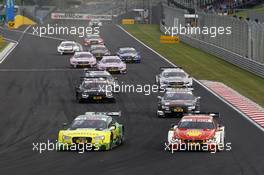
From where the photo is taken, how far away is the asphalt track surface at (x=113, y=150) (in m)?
23.9

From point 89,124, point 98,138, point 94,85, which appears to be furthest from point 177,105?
point 98,138

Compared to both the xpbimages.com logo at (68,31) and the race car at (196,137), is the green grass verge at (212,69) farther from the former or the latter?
the xpbimages.com logo at (68,31)

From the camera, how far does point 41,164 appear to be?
24.4 metres

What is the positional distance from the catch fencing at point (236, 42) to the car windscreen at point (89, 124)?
30.0 meters

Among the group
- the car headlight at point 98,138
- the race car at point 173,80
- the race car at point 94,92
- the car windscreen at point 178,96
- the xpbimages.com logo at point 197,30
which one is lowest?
the xpbimages.com logo at point 197,30

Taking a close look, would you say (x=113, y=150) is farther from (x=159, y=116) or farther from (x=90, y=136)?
(x=159, y=116)

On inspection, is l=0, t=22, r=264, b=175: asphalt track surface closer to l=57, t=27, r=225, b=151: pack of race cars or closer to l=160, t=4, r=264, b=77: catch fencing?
l=57, t=27, r=225, b=151: pack of race cars

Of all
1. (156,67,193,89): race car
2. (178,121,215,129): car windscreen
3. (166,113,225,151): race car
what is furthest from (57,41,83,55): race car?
(166,113,225,151): race car

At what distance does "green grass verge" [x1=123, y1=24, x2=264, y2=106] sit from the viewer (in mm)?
50625

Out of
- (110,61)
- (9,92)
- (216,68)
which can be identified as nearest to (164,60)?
(216,68)

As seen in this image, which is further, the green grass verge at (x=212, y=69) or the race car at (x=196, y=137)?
the green grass verge at (x=212, y=69)

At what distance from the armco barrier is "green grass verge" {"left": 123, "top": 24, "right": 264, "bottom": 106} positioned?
0.41 metres

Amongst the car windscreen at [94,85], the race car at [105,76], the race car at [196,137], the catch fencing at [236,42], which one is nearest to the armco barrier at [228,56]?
the catch fencing at [236,42]

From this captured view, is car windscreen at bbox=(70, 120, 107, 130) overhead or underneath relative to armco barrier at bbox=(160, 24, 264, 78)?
overhead
